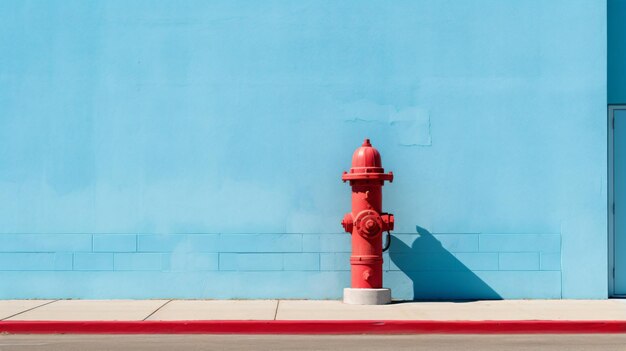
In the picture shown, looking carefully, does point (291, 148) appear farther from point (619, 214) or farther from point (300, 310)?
point (619, 214)

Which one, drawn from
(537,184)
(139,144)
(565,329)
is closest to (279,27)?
(139,144)

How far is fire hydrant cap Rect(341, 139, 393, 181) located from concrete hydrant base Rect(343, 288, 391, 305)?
1.42m

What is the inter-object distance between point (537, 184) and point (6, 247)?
23.5 ft

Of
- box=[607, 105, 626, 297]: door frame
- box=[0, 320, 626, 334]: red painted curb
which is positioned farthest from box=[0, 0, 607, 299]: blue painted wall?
box=[0, 320, 626, 334]: red painted curb

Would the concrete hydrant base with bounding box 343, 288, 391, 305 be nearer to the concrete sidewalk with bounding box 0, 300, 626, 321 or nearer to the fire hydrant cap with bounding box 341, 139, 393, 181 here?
the concrete sidewalk with bounding box 0, 300, 626, 321

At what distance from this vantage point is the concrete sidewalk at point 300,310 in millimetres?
11344

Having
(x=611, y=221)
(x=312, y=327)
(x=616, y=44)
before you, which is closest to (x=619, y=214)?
(x=611, y=221)

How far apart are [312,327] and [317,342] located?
31.8 inches

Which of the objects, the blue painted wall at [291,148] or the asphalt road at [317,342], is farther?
the blue painted wall at [291,148]

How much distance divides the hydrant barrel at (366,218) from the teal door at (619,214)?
131 inches

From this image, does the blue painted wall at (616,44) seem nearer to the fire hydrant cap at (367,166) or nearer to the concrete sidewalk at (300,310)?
the concrete sidewalk at (300,310)

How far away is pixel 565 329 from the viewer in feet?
36.1

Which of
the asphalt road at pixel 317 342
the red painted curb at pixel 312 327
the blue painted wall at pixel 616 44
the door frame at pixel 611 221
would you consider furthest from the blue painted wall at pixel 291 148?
the asphalt road at pixel 317 342

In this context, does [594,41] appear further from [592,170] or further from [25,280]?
[25,280]
